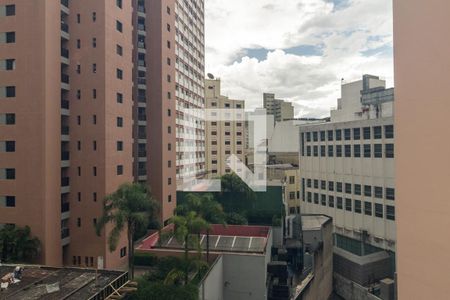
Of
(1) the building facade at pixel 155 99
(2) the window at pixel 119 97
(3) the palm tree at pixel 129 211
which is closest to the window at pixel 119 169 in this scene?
(2) the window at pixel 119 97

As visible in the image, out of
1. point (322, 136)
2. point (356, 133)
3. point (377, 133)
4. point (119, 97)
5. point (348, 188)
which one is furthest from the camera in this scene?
point (322, 136)

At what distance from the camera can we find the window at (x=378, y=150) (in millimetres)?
25516

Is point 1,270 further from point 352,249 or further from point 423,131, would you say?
point 352,249

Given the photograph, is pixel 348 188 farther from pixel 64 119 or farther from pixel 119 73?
pixel 64 119

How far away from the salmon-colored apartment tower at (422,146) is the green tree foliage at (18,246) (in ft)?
54.8

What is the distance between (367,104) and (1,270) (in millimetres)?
31730

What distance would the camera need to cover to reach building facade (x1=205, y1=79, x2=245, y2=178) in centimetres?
4756

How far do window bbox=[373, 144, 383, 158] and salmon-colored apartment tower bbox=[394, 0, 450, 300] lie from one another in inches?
868

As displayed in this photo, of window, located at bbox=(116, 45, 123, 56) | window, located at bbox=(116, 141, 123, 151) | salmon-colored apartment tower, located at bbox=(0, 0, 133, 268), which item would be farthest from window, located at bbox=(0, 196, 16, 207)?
window, located at bbox=(116, 45, 123, 56)

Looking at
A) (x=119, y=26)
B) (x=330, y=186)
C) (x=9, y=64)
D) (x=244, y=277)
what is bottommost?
(x=244, y=277)

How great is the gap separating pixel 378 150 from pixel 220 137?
26198 millimetres

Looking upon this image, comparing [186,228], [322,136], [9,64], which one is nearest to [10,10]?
[9,64]

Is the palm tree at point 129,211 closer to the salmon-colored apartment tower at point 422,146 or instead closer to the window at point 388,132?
the salmon-colored apartment tower at point 422,146

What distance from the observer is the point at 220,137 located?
48.1 meters
